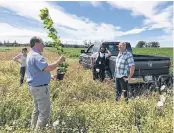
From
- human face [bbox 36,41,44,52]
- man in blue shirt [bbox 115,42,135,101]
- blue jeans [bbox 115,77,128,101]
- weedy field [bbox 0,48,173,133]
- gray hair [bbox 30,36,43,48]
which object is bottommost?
weedy field [bbox 0,48,173,133]

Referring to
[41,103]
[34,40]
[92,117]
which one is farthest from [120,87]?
[34,40]

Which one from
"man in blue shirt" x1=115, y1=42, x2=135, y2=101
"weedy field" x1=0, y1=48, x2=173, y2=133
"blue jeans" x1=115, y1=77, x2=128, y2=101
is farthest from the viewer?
"blue jeans" x1=115, y1=77, x2=128, y2=101

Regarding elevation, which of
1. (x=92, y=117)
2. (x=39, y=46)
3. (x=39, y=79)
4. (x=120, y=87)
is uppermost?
(x=39, y=46)

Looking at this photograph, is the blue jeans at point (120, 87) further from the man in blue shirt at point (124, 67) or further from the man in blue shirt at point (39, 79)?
the man in blue shirt at point (39, 79)

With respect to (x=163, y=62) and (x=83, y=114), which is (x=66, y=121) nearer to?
(x=83, y=114)

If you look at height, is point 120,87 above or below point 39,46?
below

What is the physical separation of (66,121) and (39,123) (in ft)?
1.81

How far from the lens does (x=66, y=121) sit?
551 cm

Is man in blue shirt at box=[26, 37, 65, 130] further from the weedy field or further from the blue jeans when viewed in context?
the blue jeans

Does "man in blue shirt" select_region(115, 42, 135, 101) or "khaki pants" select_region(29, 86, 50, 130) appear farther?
"man in blue shirt" select_region(115, 42, 135, 101)

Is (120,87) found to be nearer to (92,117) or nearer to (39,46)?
(92,117)

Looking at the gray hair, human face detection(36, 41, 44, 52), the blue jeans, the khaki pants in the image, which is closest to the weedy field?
the khaki pants

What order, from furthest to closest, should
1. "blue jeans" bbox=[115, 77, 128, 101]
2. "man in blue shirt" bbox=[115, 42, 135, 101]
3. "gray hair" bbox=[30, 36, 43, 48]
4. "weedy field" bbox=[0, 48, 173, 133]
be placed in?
"blue jeans" bbox=[115, 77, 128, 101] < "man in blue shirt" bbox=[115, 42, 135, 101] < "gray hair" bbox=[30, 36, 43, 48] < "weedy field" bbox=[0, 48, 173, 133]

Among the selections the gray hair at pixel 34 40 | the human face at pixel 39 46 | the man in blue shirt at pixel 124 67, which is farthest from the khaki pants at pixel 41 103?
the man in blue shirt at pixel 124 67
